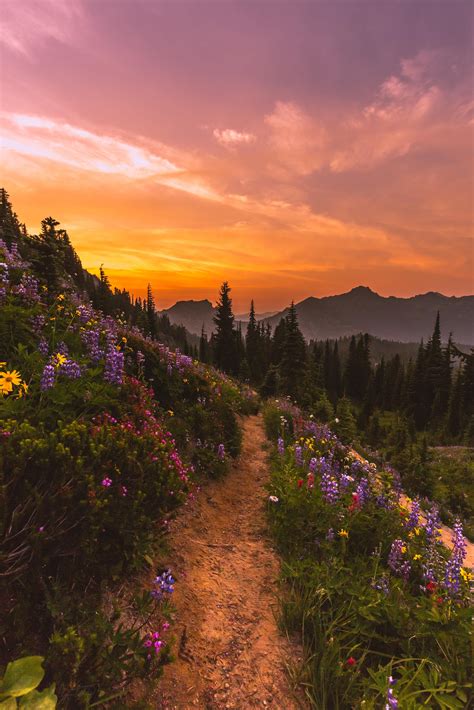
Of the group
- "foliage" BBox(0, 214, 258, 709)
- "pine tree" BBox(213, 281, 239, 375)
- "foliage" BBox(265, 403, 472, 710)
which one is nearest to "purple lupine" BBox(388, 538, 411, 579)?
"foliage" BBox(265, 403, 472, 710)

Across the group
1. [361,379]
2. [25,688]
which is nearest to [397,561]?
[25,688]

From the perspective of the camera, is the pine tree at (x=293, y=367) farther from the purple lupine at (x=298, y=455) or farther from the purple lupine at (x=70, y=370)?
the purple lupine at (x=70, y=370)

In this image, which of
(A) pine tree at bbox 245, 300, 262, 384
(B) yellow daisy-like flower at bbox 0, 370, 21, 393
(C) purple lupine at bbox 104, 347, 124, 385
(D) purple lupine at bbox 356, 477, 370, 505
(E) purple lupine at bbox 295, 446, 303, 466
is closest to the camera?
(B) yellow daisy-like flower at bbox 0, 370, 21, 393

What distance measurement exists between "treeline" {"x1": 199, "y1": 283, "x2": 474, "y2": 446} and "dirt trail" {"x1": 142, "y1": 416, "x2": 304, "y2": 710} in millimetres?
15527

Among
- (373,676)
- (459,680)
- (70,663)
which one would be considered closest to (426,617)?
(459,680)

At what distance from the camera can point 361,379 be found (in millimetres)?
92625

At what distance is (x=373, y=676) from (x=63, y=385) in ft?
14.6

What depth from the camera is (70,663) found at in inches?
90.7

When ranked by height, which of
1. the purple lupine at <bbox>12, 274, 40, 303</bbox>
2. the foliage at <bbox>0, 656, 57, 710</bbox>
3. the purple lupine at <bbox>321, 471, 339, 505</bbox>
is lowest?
the purple lupine at <bbox>321, 471, 339, 505</bbox>

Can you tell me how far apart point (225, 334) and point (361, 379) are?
55.9m

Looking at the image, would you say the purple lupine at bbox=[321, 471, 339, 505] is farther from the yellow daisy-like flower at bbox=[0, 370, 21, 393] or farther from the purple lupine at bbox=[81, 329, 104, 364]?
the yellow daisy-like flower at bbox=[0, 370, 21, 393]

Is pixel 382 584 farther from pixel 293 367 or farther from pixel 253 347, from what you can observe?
pixel 253 347

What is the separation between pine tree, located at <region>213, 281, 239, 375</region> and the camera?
171ft

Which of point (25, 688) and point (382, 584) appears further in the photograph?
point (382, 584)
